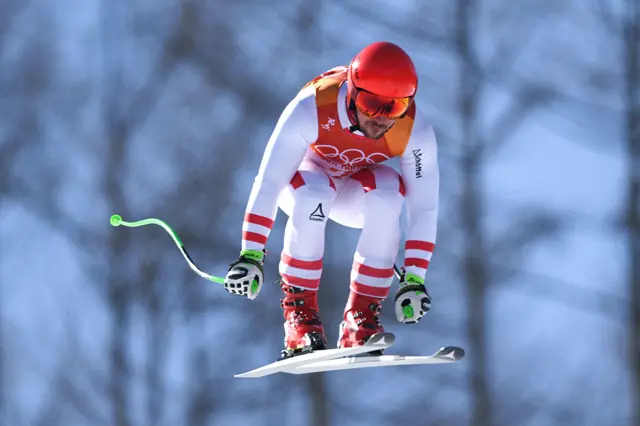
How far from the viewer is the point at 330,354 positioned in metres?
8.79

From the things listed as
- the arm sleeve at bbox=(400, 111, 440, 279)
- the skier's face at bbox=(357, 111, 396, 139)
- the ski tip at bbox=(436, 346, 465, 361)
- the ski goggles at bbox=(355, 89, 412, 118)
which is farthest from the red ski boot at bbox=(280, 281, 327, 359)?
the ski goggles at bbox=(355, 89, 412, 118)

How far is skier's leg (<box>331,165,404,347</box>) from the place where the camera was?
909cm

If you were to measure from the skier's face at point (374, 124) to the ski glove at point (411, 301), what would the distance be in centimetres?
93

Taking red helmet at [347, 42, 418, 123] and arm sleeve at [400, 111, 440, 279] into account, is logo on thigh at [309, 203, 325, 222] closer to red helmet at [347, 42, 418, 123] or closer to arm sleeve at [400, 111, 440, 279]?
arm sleeve at [400, 111, 440, 279]

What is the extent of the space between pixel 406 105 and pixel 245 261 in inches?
52.0

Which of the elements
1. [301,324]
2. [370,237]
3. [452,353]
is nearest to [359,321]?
[301,324]

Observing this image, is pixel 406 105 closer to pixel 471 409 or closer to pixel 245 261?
pixel 245 261

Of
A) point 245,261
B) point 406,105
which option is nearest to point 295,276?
point 245,261

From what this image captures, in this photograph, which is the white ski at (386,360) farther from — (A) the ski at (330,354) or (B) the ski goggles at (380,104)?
(B) the ski goggles at (380,104)

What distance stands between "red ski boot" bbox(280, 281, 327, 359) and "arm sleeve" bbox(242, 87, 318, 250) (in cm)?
47

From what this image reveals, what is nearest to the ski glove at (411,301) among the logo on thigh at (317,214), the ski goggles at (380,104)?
the logo on thigh at (317,214)

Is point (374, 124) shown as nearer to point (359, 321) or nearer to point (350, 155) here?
point (350, 155)

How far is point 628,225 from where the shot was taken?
16.8 metres

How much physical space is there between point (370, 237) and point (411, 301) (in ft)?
1.50
